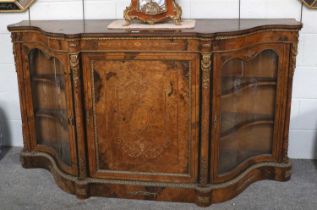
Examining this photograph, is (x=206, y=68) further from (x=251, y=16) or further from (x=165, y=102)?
(x=251, y=16)

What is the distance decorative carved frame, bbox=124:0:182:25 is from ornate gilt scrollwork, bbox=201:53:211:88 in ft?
1.14

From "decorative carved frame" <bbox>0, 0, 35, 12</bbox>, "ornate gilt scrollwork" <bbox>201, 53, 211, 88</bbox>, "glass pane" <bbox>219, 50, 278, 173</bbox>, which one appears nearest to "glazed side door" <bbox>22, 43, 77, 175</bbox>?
"decorative carved frame" <bbox>0, 0, 35, 12</bbox>

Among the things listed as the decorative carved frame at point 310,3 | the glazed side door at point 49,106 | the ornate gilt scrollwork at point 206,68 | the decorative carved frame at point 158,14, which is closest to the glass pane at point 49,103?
the glazed side door at point 49,106

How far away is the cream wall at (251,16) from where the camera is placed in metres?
2.80

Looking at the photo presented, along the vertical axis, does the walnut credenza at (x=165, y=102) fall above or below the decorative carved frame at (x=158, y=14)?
below

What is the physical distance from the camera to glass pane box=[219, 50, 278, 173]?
2541 millimetres

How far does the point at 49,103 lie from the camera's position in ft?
9.43

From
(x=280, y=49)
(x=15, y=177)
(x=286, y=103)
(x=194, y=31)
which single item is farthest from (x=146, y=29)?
(x=15, y=177)

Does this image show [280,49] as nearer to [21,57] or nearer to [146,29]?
[146,29]

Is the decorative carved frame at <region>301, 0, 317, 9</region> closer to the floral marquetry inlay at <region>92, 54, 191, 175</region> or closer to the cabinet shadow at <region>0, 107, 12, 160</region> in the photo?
the floral marquetry inlay at <region>92, 54, 191, 175</region>

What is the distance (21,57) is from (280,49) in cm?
158

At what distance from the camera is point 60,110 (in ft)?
9.07

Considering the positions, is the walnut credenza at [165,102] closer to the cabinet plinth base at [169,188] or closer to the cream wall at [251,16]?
the cabinet plinth base at [169,188]

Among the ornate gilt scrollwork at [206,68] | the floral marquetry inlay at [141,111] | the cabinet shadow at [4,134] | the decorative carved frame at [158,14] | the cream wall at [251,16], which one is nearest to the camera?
the ornate gilt scrollwork at [206,68]
